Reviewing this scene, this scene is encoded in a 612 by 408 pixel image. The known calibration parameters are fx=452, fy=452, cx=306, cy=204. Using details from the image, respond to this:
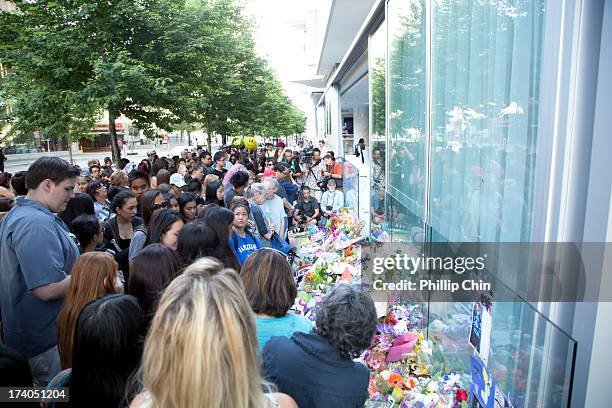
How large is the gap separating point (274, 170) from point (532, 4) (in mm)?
7245

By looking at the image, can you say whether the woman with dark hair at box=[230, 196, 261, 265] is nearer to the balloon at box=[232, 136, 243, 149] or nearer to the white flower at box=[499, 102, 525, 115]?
the white flower at box=[499, 102, 525, 115]

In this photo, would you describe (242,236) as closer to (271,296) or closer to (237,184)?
(237,184)

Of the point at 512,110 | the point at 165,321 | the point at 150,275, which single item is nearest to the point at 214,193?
the point at 150,275

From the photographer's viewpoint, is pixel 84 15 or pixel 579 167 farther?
pixel 84 15

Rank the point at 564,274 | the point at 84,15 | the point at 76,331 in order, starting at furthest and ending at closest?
1. the point at 84,15
2. the point at 564,274
3. the point at 76,331

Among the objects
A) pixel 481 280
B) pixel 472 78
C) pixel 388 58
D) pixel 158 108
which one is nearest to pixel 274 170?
pixel 388 58

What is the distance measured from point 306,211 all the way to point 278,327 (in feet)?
24.0

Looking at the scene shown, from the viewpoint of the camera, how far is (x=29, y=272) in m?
2.74

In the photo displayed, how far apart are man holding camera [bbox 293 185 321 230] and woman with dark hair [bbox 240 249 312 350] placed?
685 centimetres

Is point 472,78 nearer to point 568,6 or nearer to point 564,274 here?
point 568,6

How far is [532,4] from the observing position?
2377 millimetres

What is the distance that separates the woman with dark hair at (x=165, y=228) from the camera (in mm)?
3781

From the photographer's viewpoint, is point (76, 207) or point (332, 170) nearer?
point (76, 207)

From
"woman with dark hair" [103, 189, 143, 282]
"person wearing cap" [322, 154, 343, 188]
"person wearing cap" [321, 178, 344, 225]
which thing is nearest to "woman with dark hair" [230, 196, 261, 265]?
"woman with dark hair" [103, 189, 143, 282]
